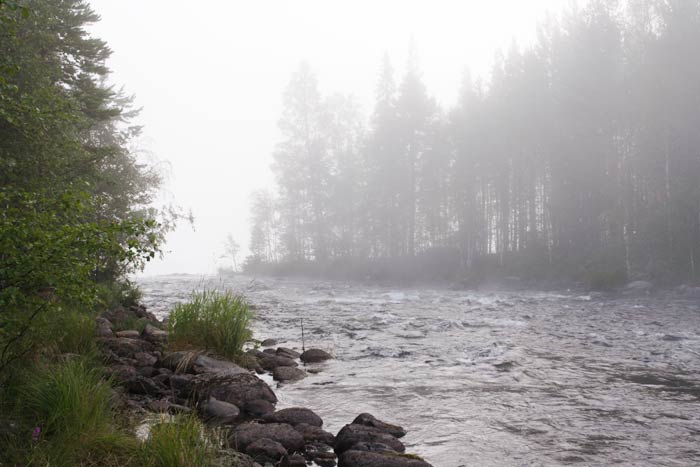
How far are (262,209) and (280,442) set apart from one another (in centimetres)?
5164

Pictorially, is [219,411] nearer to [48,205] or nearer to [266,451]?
[266,451]

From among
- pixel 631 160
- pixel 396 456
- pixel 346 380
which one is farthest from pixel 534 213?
pixel 396 456

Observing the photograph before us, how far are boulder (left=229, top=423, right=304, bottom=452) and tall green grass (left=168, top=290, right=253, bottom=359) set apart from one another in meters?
3.37

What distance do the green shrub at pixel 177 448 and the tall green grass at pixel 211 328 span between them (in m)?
4.32

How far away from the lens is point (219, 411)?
5.79 meters

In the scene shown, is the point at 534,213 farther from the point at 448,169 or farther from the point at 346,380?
the point at 346,380

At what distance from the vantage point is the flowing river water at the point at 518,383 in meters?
5.03

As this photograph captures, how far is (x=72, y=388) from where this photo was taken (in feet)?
14.0

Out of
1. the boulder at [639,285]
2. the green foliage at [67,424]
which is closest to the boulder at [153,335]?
the green foliage at [67,424]

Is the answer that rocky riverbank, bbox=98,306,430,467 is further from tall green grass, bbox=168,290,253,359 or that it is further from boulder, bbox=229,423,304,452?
tall green grass, bbox=168,290,253,359

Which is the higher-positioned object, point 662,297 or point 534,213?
point 534,213

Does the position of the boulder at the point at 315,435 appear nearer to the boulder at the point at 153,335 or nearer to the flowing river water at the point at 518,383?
the flowing river water at the point at 518,383

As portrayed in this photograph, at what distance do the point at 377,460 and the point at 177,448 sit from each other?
183 centimetres

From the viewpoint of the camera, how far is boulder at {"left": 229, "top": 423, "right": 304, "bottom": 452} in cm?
473
